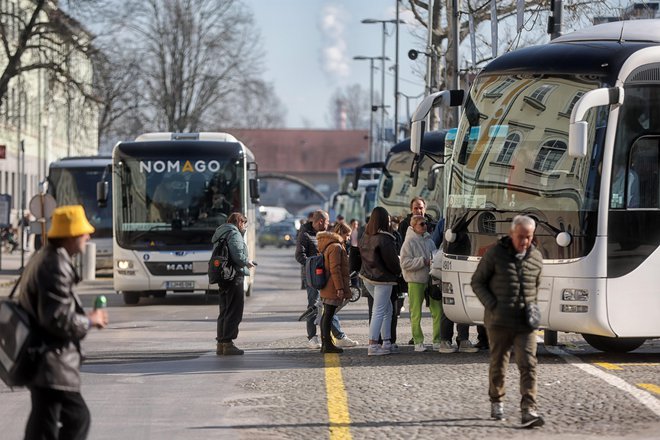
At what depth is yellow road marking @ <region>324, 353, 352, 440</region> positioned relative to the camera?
35.9 ft

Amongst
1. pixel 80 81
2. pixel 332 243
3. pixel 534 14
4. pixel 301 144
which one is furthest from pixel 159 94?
pixel 301 144

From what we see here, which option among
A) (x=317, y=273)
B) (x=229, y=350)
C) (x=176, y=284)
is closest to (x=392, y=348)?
(x=317, y=273)

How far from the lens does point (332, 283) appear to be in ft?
56.2

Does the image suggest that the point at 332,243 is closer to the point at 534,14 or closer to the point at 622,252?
the point at 622,252

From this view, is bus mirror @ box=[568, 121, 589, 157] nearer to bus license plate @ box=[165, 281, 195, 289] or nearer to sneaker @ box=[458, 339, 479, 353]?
sneaker @ box=[458, 339, 479, 353]

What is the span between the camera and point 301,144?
157m

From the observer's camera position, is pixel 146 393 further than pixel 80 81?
No

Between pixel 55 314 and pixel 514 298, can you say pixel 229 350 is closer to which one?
pixel 514 298

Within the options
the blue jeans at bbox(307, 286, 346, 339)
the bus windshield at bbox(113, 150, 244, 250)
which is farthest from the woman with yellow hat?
the bus windshield at bbox(113, 150, 244, 250)

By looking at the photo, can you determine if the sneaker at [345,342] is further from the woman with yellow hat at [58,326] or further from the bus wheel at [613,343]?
the woman with yellow hat at [58,326]

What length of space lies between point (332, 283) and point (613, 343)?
3.30 meters

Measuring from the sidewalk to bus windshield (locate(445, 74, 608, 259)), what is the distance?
2041 centimetres

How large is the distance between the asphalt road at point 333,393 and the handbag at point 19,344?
2851mm

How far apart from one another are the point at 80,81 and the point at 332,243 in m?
26.3
